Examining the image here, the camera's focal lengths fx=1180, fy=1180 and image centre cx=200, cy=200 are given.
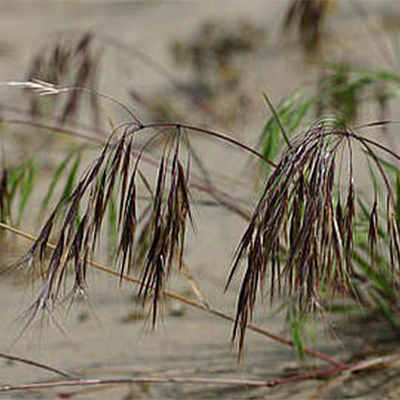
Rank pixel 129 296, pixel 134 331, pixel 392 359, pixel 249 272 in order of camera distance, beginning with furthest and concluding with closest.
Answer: pixel 129 296 → pixel 134 331 → pixel 392 359 → pixel 249 272

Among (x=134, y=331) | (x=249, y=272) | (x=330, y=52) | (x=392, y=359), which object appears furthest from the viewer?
(x=330, y=52)

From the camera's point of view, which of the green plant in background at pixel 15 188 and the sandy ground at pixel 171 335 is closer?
the green plant in background at pixel 15 188

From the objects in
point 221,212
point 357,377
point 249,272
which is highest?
point 221,212

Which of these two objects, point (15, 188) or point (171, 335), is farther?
point (171, 335)

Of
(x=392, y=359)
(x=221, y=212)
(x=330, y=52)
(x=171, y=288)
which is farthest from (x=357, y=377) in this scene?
(x=330, y=52)

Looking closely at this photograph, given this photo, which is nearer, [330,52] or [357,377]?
[357,377]

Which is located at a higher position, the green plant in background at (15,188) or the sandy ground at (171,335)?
the green plant in background at (15,188)

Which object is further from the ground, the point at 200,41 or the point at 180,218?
the point at 200,41

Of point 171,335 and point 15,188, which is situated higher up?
point 15,188

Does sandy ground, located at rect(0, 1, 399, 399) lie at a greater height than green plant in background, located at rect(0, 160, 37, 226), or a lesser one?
lesser

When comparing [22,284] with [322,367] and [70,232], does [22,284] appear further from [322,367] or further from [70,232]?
[70,232]

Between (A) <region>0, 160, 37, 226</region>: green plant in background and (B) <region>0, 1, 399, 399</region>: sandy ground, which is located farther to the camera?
(B) <region>0, 1, 399, 399</region>: sandy ground
